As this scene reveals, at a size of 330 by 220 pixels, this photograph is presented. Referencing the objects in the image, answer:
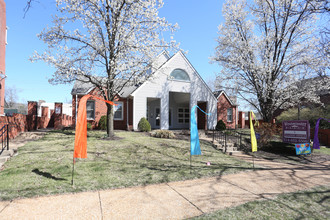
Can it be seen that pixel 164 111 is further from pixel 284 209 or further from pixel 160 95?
pixel 284 209

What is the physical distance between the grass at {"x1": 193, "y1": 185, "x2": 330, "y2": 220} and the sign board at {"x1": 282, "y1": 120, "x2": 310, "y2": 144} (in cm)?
756

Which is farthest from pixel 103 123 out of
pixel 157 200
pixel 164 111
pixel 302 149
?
pixel 302 149

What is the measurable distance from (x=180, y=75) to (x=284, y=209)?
52.4ft

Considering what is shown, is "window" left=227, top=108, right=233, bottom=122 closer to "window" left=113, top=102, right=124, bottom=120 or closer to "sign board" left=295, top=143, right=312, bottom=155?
"sign board" left=295, top=143, right=312, bottom=155

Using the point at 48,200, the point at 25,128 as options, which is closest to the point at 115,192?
the point at 48,200

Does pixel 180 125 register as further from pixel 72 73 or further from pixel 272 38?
pixel 72 73

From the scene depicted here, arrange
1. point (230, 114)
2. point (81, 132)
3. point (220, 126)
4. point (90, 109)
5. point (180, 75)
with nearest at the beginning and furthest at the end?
point (81, 132) → point (90, 109) → point (180, 75) → point (220, 126) → point (230, 114)

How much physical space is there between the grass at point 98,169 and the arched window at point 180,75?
10.9 meters

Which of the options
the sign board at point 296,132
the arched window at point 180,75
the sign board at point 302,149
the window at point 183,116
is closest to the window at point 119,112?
the arched window at point 180,75

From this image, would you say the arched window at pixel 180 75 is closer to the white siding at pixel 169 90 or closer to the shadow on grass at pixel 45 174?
the white siding at pixel 169 90

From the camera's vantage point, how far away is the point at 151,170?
6.18 m

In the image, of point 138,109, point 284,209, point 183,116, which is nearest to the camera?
point 284,209

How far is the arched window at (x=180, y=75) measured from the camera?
18391 millimetres

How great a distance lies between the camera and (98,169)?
5.93 meters
